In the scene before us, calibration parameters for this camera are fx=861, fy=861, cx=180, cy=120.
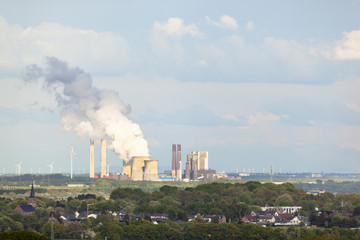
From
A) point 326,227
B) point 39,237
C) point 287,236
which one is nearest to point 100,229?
point 287,236

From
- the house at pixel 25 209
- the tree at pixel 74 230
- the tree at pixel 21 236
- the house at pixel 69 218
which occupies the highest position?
the house at pixel 25 209

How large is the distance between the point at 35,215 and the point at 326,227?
4806 cm

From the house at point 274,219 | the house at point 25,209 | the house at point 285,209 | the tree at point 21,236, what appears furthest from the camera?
the house at point 285,209

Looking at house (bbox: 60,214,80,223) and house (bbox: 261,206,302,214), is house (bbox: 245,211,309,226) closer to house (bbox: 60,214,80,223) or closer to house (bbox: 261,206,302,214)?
house (bbox: 261,206,302,214)

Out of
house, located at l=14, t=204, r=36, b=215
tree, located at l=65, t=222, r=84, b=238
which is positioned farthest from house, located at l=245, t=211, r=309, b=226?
house, located at l=14, t=204, r=36, b=215

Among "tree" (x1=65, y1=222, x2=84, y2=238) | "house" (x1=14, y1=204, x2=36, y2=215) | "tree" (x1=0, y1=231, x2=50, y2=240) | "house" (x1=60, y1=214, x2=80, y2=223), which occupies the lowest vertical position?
"tree" (x1=65, y1=222, x2=84, y2=238)

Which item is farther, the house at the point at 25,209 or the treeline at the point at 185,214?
the house at the point at 25,209

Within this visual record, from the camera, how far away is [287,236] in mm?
117875

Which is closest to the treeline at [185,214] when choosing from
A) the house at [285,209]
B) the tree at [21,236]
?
the house at [285,209]

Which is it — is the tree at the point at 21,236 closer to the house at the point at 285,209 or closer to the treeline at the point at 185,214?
the treeline at the point at 185,214

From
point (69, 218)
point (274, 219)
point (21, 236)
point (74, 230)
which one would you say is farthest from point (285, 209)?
point (21, 236)

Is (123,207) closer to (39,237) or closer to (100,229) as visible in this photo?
(100,229)

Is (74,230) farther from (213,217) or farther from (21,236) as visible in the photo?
(21,236)

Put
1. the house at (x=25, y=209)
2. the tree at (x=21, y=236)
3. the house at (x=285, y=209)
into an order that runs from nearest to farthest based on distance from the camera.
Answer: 1. the tree at (x=21, y=236)
2. the house at (x=25, y=209)
3. the house at (x=285, y=209)
